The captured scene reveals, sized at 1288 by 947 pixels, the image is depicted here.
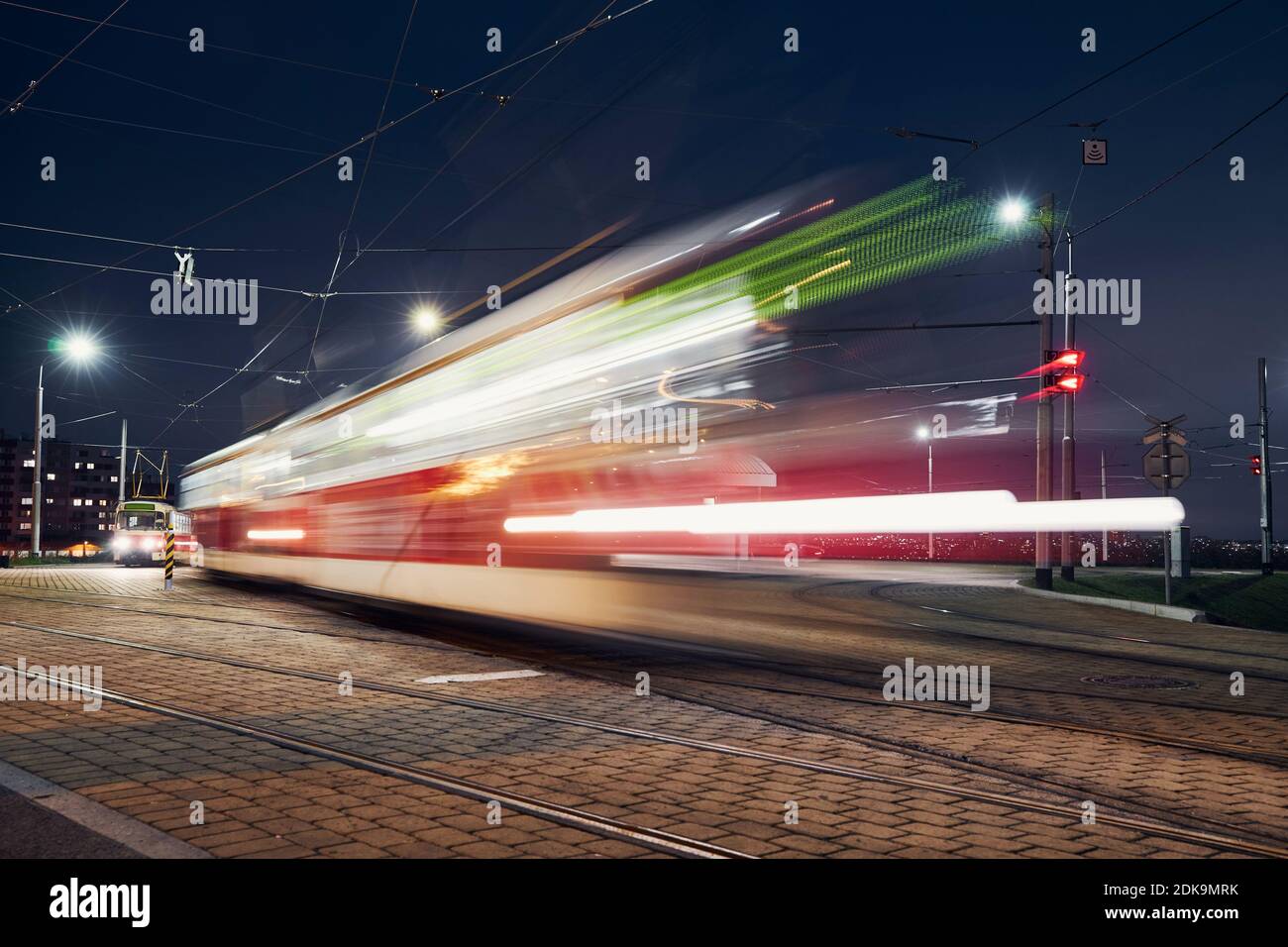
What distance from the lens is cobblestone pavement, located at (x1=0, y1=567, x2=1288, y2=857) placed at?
193 inches

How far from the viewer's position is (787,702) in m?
8.69

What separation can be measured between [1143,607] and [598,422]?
12513 millimetres

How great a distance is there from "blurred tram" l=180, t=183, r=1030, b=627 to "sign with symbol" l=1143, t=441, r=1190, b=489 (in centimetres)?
492

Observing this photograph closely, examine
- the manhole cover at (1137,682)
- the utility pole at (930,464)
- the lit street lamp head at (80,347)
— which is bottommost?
the manhole cover at (1137,682)

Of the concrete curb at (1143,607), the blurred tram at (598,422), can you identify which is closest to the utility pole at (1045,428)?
the concrete curb at (1143,607)

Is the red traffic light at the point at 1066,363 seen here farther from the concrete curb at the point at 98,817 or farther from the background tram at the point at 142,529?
the background tram at the point at 142,529

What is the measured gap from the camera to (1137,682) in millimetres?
10250

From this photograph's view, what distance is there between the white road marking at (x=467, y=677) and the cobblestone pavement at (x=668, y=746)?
134 mm

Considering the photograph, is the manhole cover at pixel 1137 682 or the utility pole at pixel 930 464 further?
the manhole cover at pixel 1137 682

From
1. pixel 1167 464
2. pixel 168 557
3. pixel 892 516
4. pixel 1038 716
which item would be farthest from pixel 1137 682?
pixel 168 557

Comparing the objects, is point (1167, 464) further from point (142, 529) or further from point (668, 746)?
point (142, 529)

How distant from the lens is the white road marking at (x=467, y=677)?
963cm

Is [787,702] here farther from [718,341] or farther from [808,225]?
[808,225]
